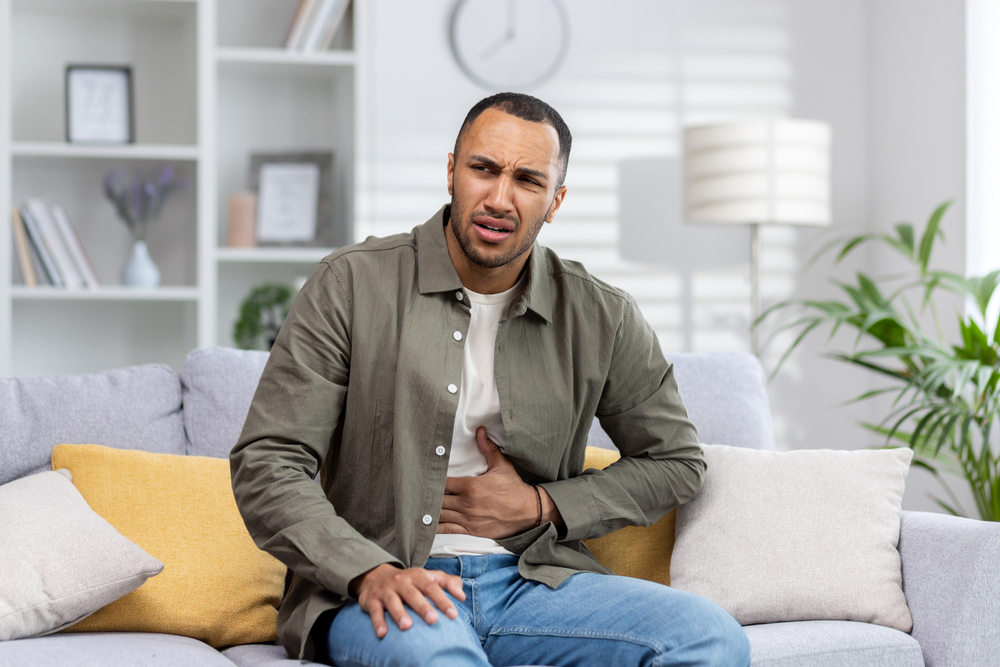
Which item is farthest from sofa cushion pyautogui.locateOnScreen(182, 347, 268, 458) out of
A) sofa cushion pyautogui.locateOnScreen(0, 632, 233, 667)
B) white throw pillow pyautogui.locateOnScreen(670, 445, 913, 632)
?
white throw pillow pyautogui.locateOnScreen(670, 445, 913, 632)

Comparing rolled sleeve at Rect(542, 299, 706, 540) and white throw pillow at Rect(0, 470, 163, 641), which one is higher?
rolled sleeve at Rect(542, 299, 706, 540)

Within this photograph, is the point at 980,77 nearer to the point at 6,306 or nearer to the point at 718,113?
the point at 718,113

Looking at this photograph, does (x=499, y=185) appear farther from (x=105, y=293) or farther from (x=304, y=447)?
(x=105, y=293)

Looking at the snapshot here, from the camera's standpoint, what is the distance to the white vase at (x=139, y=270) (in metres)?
2.86

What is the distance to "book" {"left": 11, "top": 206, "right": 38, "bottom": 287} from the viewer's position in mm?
2746

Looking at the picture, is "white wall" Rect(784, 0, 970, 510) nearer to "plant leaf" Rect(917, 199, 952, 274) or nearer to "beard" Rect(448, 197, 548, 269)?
"plant leaf" Rect(917, 199, 952, 274)

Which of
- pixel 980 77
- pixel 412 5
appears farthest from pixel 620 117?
pixel 980 77

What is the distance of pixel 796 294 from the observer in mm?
3312

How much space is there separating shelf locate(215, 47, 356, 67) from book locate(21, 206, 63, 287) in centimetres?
72

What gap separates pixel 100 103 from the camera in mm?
2906

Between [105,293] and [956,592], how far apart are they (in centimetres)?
231

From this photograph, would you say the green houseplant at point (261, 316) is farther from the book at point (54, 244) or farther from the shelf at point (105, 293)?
the book at point (54, 244)

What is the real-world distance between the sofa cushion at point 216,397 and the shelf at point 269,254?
3.38ft

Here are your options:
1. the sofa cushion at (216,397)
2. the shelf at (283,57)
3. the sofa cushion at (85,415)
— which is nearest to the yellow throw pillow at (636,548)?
the sofa cushion at (216,397)
